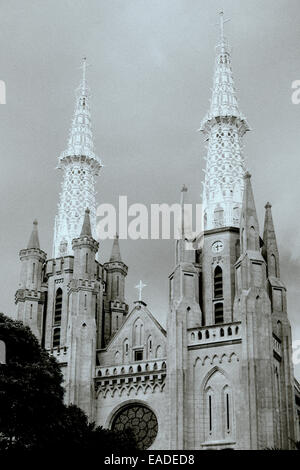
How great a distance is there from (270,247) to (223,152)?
9.01 meters

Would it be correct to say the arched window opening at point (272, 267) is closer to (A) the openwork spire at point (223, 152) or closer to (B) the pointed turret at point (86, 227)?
(A) the openwork spire at point (223, 152)

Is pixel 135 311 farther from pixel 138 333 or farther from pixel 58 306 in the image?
pixel 58 306

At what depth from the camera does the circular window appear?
2099 inches

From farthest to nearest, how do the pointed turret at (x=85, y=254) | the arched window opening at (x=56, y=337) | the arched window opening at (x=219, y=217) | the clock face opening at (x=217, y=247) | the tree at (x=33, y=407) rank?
the arched window opening at (x=56, y=337) < the pointed turret at (x=85, y=254) < the arched window opening at (x=219, y=217) < the clock face opening at (x=217, y=247) < the tree at (x=33, y=407)

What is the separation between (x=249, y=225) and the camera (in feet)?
180

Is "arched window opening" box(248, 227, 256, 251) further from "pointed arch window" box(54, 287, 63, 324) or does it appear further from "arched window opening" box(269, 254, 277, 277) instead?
"pointed arch window" box(54, 287, 63, 324)

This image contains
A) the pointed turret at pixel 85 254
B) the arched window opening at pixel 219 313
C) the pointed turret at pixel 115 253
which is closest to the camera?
the arched window opening at pixel 219 313

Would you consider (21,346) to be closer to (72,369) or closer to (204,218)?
(72,369)

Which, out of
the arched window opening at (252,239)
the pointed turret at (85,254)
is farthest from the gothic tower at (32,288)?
the arched window opening at (252,239)

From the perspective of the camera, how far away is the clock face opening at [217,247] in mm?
57406

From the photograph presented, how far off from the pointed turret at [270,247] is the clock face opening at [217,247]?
295cm

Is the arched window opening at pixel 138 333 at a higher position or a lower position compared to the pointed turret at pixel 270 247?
lower
